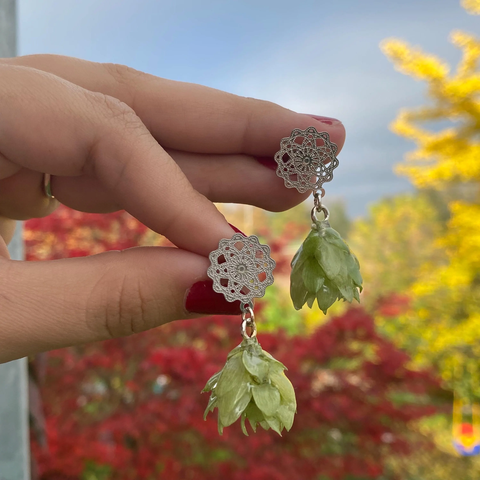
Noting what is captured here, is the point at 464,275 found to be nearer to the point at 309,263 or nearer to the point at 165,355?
the point at 165,355

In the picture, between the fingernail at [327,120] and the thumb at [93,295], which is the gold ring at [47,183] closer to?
the thumb at [93,295]

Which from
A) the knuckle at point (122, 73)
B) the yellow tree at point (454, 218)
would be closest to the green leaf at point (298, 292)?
the knuckle at point (122, 73)

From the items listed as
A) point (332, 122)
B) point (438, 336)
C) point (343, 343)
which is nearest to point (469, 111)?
point (438, 336)

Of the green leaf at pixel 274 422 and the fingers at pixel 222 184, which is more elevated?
the fingers at pixel 222 184

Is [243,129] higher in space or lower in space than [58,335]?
higher

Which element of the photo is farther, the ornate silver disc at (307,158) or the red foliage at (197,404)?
the red foliage at (197,404)

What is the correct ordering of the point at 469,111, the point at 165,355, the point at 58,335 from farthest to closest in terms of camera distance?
the point at 469,111 → the point at 165,355 → the point at 58,335
